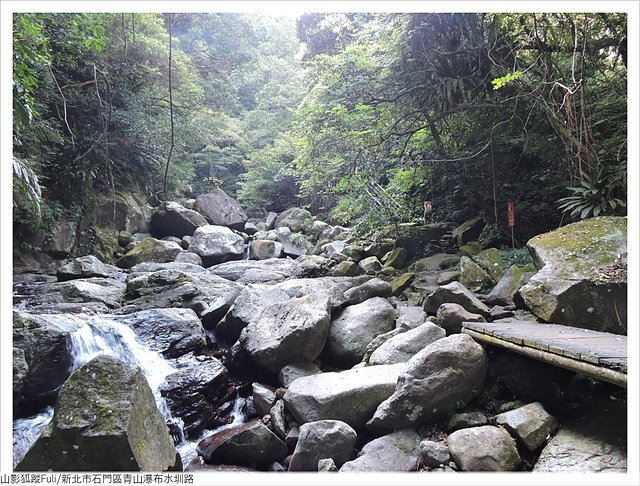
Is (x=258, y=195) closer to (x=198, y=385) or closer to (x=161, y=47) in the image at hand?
(x=161, y=47)

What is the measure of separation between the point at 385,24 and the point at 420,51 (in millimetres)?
1025

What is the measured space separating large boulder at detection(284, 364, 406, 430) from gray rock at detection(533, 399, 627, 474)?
4.11 feet

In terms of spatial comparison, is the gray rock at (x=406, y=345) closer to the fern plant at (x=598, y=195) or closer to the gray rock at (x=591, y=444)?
Answer: the gray rock at (x=591, y=444)

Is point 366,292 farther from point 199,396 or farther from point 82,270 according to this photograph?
point 82,270

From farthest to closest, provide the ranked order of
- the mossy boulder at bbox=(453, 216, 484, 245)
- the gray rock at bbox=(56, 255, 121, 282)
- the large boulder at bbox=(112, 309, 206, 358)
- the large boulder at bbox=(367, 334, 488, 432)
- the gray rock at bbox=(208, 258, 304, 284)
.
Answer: the gray rock at bbox=(208, 258, 304, 284)
the mossy boulder at bbox=(453, 216, 484, 245)
the gray rock at bbox=(56, 255, 121, 282)
the large boulder at bbox=(112, 309, 206, 358)
the large boulder at bbox=(367, 334, 488, 432)

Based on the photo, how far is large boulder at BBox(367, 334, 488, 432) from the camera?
331cm

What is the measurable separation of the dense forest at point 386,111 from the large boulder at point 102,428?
218 centimetres

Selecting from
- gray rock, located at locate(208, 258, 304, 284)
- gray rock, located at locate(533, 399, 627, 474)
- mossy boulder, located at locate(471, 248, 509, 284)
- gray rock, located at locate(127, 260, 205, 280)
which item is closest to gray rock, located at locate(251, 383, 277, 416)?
gray rock, located at locate(533, 399, 627, 474)

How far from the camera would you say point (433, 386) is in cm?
331

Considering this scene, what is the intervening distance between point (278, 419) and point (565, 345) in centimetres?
249

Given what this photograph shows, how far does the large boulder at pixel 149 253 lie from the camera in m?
10.4

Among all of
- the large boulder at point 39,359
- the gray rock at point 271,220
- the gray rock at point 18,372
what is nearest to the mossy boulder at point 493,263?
the large boulder at point 39,359

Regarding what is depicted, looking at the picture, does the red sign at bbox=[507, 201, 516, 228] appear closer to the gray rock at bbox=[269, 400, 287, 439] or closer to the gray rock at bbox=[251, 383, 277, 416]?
the gray rock at bbox=[251, 383, 277, 416]

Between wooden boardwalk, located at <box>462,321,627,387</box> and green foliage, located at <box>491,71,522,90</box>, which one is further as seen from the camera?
green foliage, located at <box>491,71,522,90</box>
